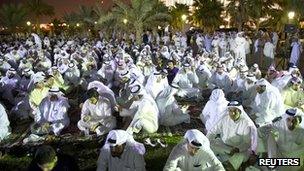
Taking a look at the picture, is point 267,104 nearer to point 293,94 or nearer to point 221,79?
point 293,94

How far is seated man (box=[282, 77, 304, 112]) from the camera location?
8.61 meters

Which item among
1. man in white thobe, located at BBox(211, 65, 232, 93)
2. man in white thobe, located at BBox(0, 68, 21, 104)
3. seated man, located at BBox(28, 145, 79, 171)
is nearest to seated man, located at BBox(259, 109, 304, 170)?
seated man, located at BBox(28, 145, 79, 171)

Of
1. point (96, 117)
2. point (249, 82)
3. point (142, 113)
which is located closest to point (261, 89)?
point (142, 113)

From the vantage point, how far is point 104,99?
28.1 ft

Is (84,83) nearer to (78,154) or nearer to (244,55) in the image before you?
(78,154)

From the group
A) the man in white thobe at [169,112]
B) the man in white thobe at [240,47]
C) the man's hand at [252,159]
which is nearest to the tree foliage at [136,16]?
the man in white thobe at [240,47]

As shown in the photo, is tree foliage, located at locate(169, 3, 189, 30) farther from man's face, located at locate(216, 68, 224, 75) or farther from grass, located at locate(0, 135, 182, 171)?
grass, located at locate(0, 135, 182, 171)

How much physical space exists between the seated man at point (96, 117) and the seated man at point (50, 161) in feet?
10.6

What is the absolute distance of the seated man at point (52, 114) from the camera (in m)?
8.54

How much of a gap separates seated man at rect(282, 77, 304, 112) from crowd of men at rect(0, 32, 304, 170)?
0.7 inches

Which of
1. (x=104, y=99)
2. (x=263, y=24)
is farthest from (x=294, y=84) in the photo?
(x=263, y=24)

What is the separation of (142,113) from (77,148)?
1280 mm

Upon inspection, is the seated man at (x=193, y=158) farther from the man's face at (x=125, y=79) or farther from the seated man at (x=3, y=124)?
the man's face at (x=125, y=79)

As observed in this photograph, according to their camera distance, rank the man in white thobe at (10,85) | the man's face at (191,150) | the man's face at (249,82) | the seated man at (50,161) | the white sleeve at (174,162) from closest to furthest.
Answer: the seated man at (50,161) → the man's face at (191,150) → the white sleeve at (174,162) → the man's face at (249,82) → the man in white thobe at (10,85)
